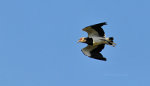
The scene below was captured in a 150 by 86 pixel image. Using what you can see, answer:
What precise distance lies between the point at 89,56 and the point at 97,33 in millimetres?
3096

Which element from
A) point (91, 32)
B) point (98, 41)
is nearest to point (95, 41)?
point (98, 41)

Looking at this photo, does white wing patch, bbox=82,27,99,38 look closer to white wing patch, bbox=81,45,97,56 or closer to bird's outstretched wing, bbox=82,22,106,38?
bird's outstretched wing, bbox=82,22,106,38

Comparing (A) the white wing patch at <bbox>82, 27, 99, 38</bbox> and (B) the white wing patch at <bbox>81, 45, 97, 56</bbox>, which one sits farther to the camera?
(B) the white wing patch at <bbox>81, 45, 97, 56</bbox>

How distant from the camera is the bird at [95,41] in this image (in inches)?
1756

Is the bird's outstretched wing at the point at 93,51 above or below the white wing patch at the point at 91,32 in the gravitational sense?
below

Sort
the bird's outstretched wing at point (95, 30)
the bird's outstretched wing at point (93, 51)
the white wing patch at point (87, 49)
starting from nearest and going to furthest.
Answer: the bird's outstretched wing at point (95, 30)
the bird's outstretched wing at point (93, 51)
the white wing patch at point (87, 49)

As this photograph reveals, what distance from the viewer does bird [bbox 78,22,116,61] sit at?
4461 centimetres

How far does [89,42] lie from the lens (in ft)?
151

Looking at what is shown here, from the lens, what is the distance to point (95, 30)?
44969 mm

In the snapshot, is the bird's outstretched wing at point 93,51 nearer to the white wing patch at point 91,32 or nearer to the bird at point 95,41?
the bird at point 95,41

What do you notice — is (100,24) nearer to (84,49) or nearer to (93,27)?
(93,27)

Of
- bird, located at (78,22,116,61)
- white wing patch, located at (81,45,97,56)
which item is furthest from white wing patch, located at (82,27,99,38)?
white wing patch, located at (81,45,97,56)

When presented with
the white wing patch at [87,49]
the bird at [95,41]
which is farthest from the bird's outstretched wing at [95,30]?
the white wing patch at [87,49]

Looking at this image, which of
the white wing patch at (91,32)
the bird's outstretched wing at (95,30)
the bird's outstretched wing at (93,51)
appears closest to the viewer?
the bird's outstretched wing at (95,30)
